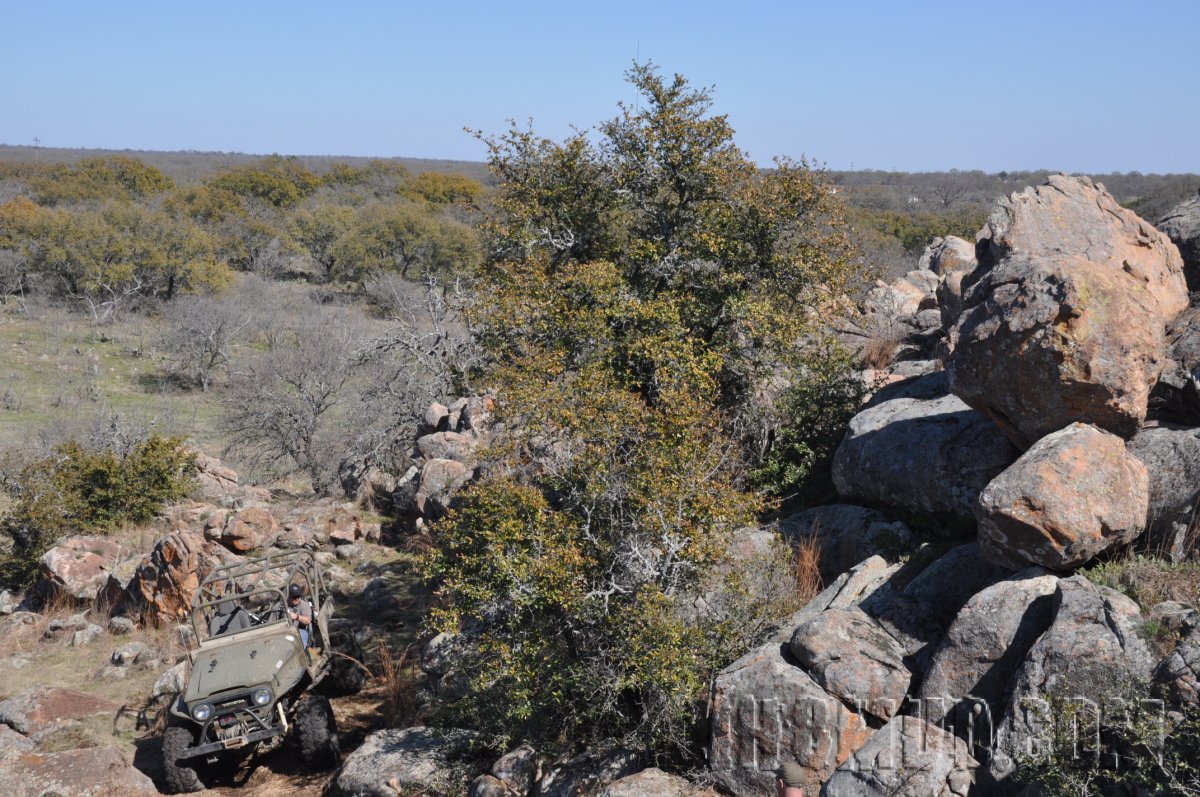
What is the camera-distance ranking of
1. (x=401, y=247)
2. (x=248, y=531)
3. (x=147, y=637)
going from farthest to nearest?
1. (x=401, y=247)
2. (x=248, y=531)
3. (x=147, y=637)

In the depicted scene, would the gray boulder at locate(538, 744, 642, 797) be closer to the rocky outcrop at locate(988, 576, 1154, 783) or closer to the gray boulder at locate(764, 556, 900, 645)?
the gray boulder at locate(764, 556, 900, 645)

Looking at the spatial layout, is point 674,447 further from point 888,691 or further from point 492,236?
point 492,236

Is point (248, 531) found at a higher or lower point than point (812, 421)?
lower

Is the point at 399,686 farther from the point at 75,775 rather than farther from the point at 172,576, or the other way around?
the point at 172,576

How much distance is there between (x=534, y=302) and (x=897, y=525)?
5.53 metres

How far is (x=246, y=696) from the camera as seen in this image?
998cm

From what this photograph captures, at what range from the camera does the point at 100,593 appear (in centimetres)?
1570

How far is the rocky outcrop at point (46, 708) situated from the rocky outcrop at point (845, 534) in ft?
30.1

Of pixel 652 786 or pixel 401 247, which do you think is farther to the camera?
pixel 401 247

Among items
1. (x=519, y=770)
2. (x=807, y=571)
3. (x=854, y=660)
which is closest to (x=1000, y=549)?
(x=854, y=660)

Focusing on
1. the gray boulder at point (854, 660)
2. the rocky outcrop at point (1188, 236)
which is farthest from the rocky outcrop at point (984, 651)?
the rocky outcrop at point (1188, 236)

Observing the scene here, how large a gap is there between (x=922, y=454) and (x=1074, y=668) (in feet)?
13.7

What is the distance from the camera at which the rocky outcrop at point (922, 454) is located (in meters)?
10.5

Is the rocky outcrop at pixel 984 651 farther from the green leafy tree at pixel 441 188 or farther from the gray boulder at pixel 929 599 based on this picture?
the green leafy tree at pixel 441 188
